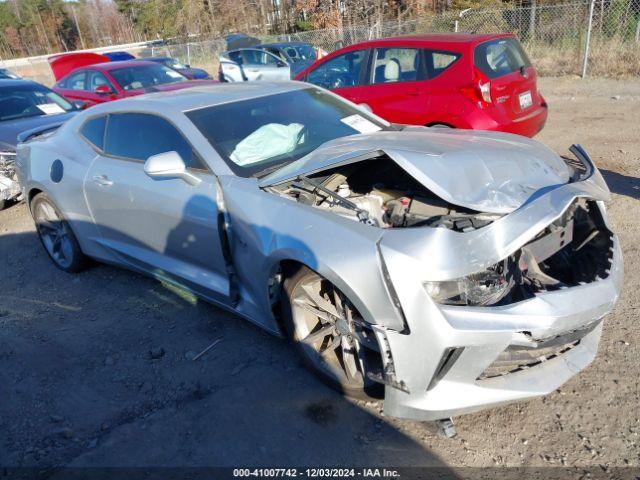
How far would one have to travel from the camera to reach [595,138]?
7.39 m

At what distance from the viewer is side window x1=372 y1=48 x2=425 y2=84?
621 cm

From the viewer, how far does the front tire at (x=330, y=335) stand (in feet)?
8.50

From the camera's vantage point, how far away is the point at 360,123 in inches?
154

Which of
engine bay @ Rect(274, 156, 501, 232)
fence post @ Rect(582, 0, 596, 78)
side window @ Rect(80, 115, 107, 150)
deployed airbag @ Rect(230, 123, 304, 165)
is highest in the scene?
side window @ Rect(80, 115, 107, 150)

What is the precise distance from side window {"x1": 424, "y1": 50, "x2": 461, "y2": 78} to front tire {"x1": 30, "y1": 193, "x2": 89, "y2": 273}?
426cm

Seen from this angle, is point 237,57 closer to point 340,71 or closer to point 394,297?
point 340,71

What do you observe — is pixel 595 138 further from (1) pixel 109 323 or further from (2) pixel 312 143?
(1) pixel 109 323

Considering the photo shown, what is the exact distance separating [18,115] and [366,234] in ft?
23.4

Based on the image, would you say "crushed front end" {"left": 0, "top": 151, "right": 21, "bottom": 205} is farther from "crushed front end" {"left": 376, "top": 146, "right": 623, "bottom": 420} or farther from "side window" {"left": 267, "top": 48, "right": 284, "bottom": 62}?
"side window" {"left": 267, "top": 48, "right": 284, "bottom": 62}

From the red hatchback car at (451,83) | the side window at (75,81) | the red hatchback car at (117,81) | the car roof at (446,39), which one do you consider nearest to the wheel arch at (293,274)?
the red hatchback car at (451,83)

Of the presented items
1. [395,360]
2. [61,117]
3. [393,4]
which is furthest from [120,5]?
[395,360]

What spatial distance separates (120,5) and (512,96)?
57300 mm

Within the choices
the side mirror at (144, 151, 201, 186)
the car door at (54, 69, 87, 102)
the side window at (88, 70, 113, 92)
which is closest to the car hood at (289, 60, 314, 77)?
the side window at (88, 70, 113, 92)

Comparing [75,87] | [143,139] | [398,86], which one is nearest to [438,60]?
[398,86]
